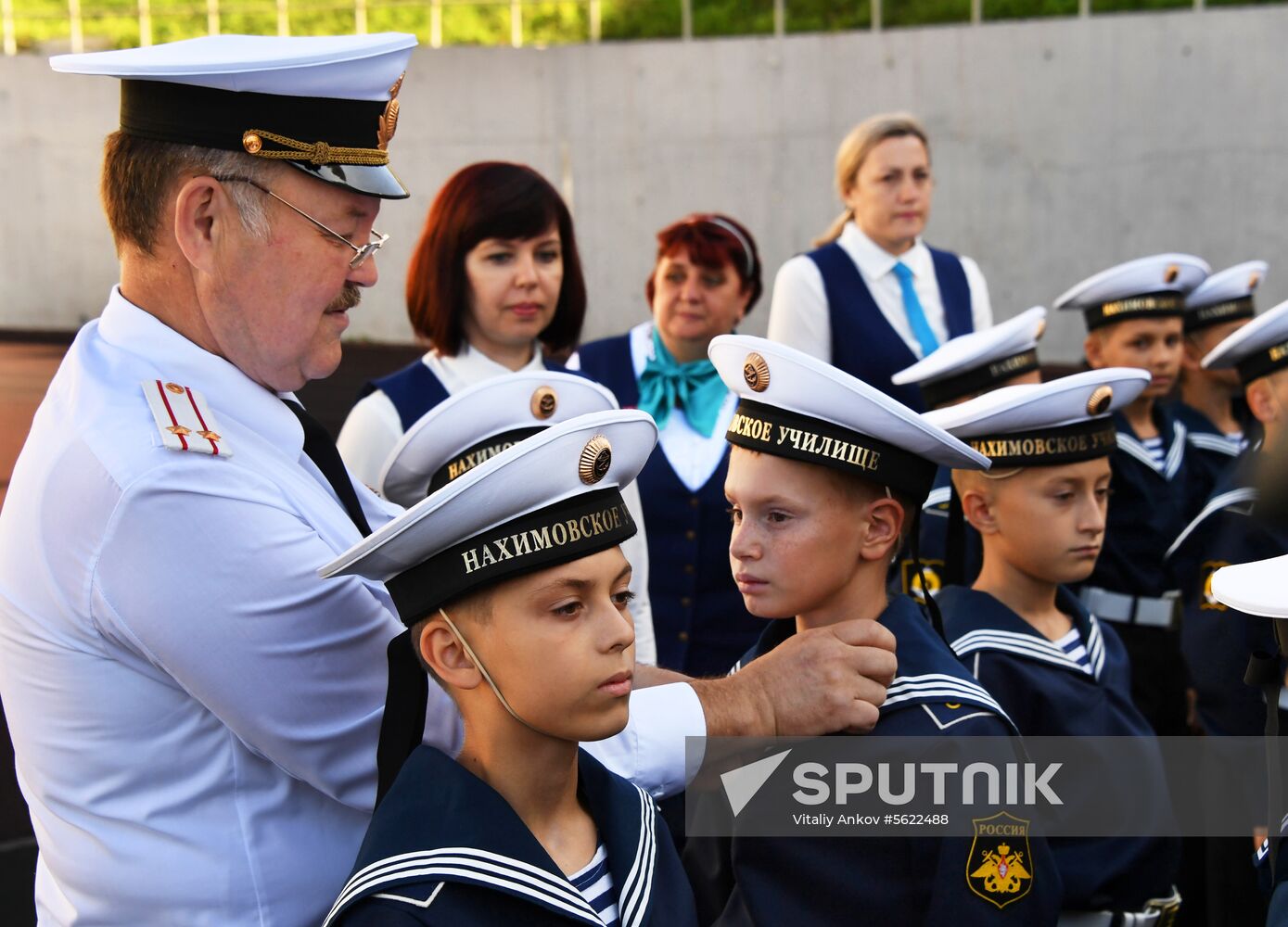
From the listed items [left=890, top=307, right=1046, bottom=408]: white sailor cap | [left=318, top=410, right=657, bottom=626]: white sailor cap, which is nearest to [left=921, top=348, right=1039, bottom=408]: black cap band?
[left=890, top=307, right=1046, bottom=408]: white sailor cap

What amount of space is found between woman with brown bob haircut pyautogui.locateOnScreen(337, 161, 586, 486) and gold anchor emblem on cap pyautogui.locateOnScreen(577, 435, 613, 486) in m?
1.84

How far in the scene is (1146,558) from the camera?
4316mm

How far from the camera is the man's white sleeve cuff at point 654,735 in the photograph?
2.01m

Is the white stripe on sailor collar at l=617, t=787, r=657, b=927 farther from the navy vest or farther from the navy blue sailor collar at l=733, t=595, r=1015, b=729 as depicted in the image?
the navy vest

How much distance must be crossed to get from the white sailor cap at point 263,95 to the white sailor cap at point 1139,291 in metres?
3.48

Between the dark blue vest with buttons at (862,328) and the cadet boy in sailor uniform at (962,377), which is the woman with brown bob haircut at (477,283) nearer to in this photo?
the cadet boy in sailor uniform at (962,377)

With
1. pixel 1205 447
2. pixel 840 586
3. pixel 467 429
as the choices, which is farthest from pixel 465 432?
pixel 1205 447

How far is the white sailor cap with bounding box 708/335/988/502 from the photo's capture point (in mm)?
2146

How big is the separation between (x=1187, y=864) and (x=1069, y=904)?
1.48 meters

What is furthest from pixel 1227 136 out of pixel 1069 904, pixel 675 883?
pixel 675 883

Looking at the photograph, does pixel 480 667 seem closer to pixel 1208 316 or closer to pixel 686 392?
pixel 686 392

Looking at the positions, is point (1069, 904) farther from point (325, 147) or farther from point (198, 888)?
point (325, 147)

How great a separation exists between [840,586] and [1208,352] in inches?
142

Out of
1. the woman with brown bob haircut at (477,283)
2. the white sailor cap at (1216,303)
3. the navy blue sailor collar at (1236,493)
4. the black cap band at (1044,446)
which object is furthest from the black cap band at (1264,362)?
the woman with brown bob haircut at (477,283)
